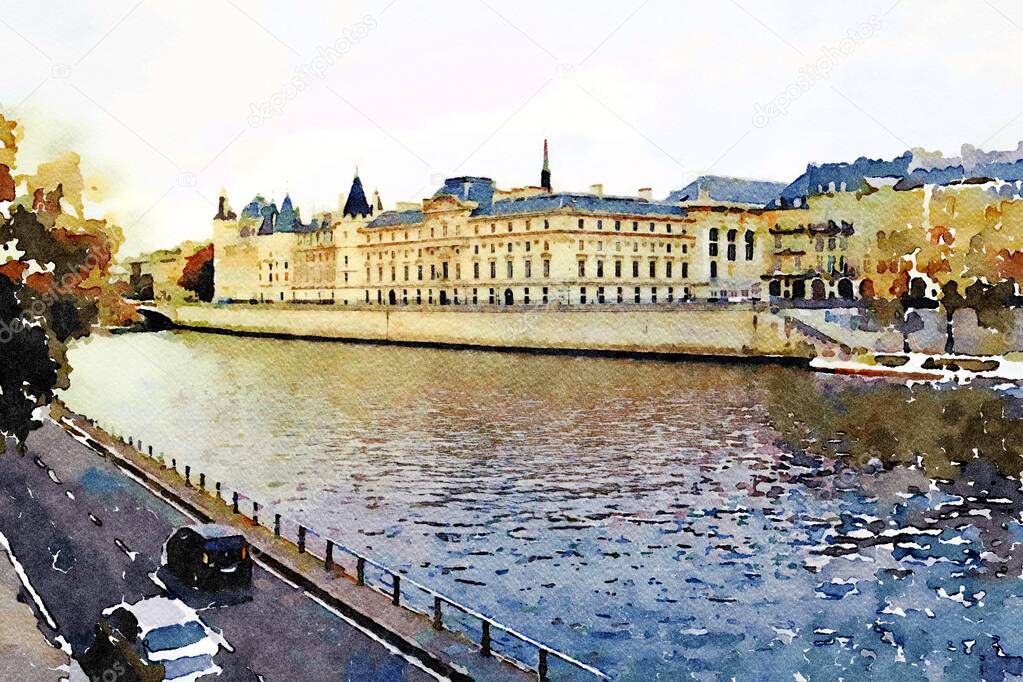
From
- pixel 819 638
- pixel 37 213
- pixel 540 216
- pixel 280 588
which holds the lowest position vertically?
pixel 819 638

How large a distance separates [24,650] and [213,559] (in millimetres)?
1189

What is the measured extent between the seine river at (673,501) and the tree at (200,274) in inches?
1215

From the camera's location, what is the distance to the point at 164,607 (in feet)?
18.3

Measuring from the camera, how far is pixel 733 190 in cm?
3831

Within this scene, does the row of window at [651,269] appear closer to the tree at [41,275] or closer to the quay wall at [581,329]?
the quay wall at [581,329]

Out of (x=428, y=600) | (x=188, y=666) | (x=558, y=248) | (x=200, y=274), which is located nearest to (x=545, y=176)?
(x=558, y=248)

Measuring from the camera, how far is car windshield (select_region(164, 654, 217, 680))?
5.04 m

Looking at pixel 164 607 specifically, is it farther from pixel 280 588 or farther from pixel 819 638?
pixel 819 638

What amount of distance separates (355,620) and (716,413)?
11495 millimetres

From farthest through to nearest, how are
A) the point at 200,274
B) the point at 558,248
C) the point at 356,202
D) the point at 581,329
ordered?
the point at 200,274 < the point at 356,202 < the point at 558,248 < the point at 581,329

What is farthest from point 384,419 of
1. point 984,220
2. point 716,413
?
point 984,220

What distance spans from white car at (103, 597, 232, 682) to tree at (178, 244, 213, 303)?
156 ft

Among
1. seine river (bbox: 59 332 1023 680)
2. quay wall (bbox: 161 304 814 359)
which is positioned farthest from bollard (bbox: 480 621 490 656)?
quay wall (bbox: 161 304 814 359)

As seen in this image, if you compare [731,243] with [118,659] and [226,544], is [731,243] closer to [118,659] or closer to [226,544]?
[226,544]
